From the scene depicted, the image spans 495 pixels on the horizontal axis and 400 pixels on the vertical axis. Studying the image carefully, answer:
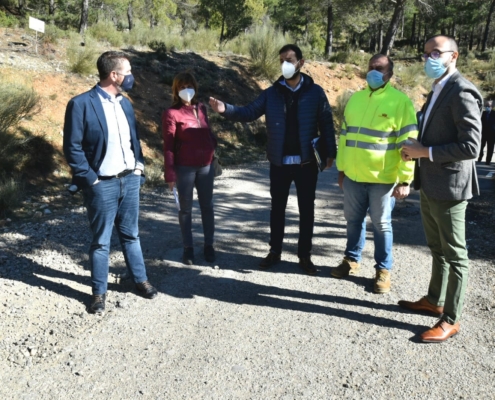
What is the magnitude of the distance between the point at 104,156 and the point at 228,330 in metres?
1.62

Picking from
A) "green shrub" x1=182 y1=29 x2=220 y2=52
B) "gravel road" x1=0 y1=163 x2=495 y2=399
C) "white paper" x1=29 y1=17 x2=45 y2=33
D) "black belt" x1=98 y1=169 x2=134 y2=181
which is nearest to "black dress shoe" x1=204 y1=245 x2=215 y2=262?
"gravel road" x1=0 y1=163 x2=495 y2=399

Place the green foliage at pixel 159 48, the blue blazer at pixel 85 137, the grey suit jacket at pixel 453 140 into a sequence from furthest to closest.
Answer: the green foliage at pixel 159 48 → the blue blazer at pixel 85 137 → the grey suit jacket at pixel 453 140

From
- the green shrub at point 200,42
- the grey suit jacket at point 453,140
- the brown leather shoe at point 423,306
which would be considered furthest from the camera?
the green shrub at point 200,42

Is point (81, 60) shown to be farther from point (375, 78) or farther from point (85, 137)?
point (375, 78)

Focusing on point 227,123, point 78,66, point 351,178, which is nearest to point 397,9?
point 227,123

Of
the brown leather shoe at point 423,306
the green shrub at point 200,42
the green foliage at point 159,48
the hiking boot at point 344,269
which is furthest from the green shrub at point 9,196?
the green shrub at point 200,42

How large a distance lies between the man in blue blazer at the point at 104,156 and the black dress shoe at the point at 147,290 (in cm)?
33

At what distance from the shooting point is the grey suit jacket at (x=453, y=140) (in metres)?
3.07

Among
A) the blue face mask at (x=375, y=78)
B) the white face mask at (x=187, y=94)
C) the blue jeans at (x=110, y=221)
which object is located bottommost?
the blue jeans at (x=110, y=221)

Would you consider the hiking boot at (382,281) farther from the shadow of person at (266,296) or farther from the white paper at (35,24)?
the white paper at (35,24)

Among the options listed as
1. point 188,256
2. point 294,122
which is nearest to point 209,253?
point 188,256

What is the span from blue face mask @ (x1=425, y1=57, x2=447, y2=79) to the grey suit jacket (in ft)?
0.28

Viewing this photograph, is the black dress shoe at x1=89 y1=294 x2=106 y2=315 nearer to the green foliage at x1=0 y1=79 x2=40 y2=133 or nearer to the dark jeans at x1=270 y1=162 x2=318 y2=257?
the dark jeans at x1=270 y1=162 x2=318 y2=257

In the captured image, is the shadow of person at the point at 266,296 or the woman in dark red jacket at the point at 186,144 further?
the woman in dark red jacket at the point at 186,144
